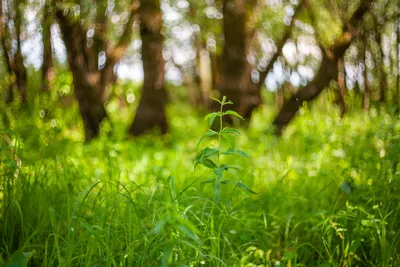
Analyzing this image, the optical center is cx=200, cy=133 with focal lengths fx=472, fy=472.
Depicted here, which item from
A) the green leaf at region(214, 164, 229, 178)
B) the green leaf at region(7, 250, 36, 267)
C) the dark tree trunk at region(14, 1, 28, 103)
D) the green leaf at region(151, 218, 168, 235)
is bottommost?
the green leaf at region(7, 250, 36, 267)

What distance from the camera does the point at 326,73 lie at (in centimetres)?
556

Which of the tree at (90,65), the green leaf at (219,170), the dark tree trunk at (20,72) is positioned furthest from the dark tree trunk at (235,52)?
the green leaf at (219,170)

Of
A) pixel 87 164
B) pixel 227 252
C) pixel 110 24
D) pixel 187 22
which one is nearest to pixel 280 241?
pixel 227 252

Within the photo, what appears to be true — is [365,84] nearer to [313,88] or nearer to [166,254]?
[313,88]

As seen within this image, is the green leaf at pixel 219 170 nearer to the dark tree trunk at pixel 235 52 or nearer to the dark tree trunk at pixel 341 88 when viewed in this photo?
the dark tree trunk at pixel 341 88

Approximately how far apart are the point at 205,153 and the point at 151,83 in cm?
490

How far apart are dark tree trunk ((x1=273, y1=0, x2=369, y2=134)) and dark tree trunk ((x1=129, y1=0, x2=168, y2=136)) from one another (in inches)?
71.1

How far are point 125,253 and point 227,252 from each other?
1.61ft

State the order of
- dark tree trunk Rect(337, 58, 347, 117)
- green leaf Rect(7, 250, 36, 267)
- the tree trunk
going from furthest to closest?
the tree trunk < dark tree trunk Rect(337, 58, 347, 117) < green leaf Rect(7, 250, 36, 267)

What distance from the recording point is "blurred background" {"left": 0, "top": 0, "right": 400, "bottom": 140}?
3678mm

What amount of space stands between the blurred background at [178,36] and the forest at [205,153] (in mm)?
23

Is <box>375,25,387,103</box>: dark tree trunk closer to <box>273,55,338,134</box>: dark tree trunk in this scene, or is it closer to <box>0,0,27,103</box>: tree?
<box>273,55,338,134</box>: dark tree trunk

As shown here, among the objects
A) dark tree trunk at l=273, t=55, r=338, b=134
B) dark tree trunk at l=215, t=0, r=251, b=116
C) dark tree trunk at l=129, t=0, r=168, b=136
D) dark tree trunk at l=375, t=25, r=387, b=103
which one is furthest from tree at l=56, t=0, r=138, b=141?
dark tree trunk at l=375, t=25, r=387, b=103

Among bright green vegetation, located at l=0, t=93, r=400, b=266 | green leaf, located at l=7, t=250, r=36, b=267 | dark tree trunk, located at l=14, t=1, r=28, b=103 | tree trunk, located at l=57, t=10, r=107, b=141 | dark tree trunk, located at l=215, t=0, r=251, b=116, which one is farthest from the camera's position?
dark tree trunk, located at l=215, t=0, r=251, b=116
